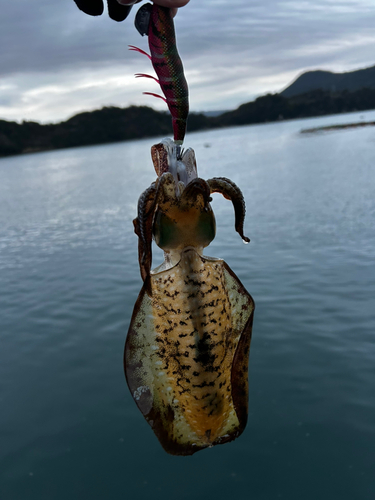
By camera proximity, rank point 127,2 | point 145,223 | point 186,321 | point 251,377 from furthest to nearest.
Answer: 1. point 251,377
2. point 186,321
3. point 145,223
4. point 127,2

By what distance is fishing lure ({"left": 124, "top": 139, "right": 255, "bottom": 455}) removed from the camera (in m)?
2.45

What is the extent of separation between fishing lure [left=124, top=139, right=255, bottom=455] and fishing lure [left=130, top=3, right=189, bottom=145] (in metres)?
0.19

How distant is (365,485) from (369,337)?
3.52 meters

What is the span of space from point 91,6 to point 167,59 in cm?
55

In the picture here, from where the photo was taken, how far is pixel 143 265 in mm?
2520

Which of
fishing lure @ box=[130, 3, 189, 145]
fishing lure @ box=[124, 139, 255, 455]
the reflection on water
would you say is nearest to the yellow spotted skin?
fishing lure @ box=[124, 139, 255, 455]

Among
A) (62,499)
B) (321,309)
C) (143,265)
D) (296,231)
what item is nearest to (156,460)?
(62,499)

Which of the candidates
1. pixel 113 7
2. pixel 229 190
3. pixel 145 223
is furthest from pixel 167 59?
pixel 145 223

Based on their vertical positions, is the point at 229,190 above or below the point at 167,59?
below

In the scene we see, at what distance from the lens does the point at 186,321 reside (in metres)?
2.68

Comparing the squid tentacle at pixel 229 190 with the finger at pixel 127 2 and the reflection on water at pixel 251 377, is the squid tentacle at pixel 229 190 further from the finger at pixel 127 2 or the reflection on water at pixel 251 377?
the reflection on water at pixel 251 377

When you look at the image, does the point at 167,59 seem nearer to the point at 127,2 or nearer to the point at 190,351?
the point at 127,2

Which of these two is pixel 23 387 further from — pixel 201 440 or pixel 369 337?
pixel 369 337

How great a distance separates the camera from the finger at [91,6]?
2404 mm
